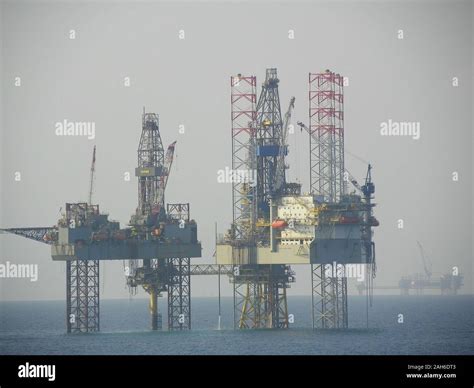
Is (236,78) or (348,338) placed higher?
(236,78)

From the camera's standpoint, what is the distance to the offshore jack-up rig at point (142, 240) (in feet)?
339

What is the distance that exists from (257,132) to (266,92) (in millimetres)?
3189

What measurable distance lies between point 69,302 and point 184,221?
11.2m

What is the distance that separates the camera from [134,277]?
107562 millimetres

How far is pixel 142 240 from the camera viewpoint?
104188 millimetres

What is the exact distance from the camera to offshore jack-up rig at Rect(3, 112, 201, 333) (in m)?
103

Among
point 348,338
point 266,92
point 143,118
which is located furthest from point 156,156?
point 348,338
